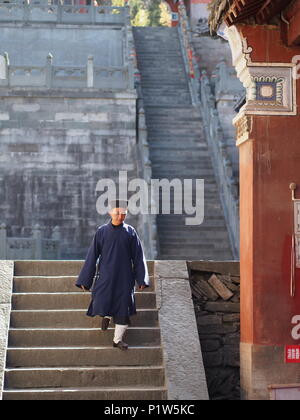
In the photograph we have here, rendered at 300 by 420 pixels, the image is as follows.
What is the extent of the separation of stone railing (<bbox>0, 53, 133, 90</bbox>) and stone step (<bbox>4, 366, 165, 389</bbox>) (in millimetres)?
16134

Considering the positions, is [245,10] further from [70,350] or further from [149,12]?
[149,12]

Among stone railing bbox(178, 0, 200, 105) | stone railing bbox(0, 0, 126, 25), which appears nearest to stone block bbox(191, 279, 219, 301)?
stone railing bbox(178, 0, 200, 105)

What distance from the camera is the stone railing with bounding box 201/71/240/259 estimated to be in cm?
2114

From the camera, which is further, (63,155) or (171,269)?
(63,155)

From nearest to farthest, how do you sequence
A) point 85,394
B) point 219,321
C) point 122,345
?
point 85,394
point 122,345
point 219,321

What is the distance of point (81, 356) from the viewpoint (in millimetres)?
9906

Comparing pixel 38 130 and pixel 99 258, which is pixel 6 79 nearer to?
pixel 38 130

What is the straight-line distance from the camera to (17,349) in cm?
988

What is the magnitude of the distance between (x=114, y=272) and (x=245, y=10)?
3172mm

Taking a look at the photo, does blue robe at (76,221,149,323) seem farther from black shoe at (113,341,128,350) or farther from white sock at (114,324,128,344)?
black shoe at (113,341,128,350)

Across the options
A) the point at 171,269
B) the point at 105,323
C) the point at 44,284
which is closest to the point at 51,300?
the point at 44,284

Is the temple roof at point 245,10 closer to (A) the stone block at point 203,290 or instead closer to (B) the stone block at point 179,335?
(B) the stone block at point 179,335

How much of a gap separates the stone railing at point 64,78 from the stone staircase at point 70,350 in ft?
47.4
